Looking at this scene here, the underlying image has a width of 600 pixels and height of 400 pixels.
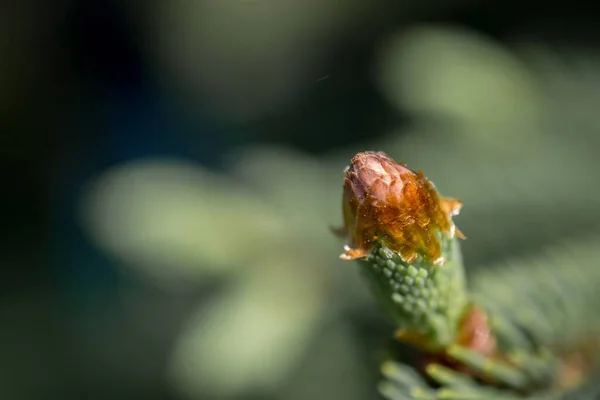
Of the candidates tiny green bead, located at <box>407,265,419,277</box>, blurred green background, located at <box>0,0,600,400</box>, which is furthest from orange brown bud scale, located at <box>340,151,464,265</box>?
blurred green background, located at <box>0,0,600,400</box>

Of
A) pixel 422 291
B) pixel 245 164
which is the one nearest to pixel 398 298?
pixel 422 291

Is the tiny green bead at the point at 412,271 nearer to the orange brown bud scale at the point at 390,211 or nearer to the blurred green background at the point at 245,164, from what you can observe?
the orange brown bud scale at the point at 390,211

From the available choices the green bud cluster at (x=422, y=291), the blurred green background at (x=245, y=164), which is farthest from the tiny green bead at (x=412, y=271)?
the blurred green background at (x=245, y=164)

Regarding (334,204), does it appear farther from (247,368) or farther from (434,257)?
(434,257)

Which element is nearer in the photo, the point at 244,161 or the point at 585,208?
the point at 585,208

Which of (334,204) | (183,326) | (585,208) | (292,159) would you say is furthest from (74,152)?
(585,208)

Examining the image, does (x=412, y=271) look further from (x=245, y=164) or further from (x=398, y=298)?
(x=245, y=164)

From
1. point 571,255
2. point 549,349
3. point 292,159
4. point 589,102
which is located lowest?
point 549,349
